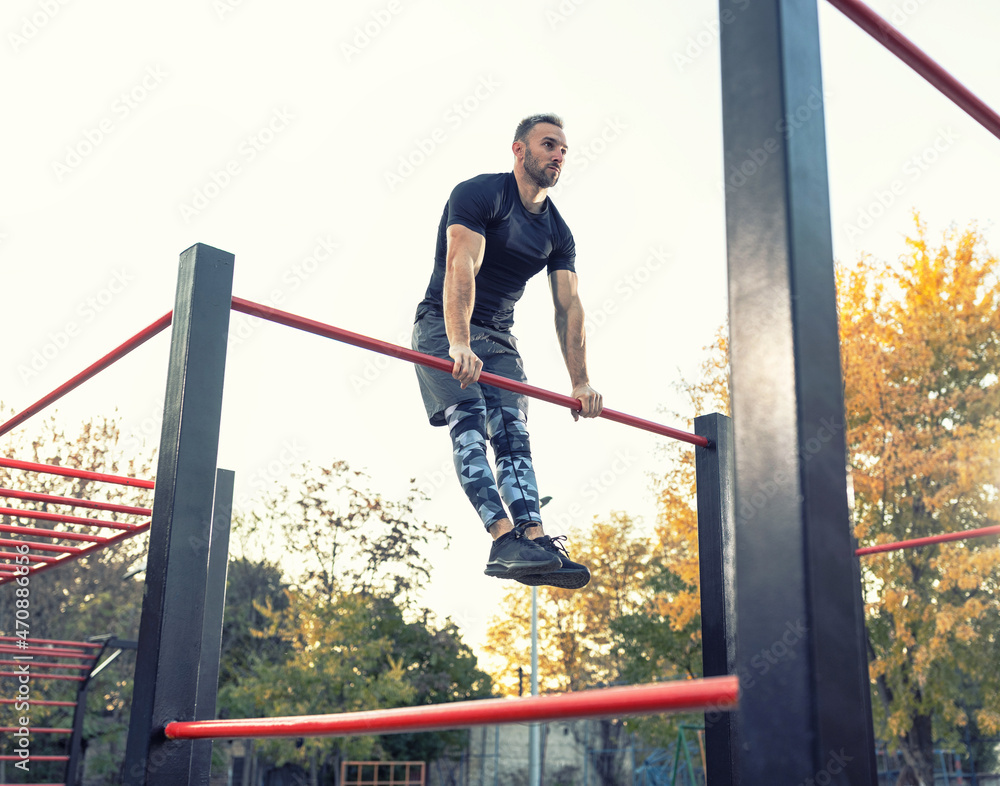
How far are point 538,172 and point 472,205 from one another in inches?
9.8

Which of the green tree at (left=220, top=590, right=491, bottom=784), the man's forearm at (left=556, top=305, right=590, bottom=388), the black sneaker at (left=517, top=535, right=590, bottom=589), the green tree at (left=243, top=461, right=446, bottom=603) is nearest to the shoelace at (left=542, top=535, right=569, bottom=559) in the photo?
the black sneaker at (left=517, top=535, right=590, bottom=589)

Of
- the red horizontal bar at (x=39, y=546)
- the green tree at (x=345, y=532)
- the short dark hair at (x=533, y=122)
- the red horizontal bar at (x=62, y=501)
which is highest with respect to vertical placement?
the green tree at (x=345, y=532)

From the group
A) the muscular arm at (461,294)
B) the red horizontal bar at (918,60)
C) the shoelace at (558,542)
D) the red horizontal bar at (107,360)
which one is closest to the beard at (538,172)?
the muscular arm at (461,294)

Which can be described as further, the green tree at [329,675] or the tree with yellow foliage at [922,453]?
the green tree at [329,675]

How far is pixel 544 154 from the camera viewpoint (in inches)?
100

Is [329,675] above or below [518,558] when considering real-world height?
below

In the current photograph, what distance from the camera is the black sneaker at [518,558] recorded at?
215cm

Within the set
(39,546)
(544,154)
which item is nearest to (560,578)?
(544,154)

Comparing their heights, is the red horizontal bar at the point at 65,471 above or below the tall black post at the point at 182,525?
above

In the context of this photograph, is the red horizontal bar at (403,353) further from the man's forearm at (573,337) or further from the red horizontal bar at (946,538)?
the red horizontal bar at (946,538)

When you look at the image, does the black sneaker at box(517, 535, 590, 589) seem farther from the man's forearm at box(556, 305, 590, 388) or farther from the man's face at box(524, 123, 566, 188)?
the man's face at box(524, 123, 566, 188)

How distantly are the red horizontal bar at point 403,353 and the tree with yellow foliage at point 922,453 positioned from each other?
339 inches

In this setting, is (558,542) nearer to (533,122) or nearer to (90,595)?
(533,122)

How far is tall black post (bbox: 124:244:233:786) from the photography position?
49.6 inches
